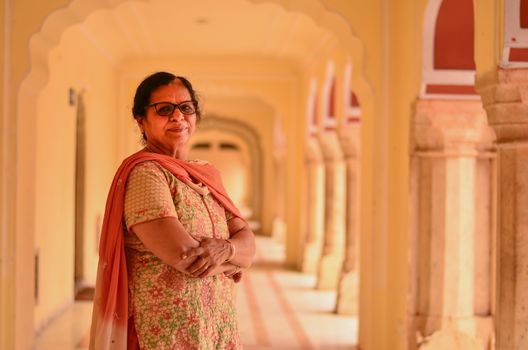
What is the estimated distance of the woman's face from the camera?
2.18 m

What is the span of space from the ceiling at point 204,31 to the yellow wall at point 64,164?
1.43ft

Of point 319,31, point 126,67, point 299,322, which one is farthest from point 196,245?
point 126,67

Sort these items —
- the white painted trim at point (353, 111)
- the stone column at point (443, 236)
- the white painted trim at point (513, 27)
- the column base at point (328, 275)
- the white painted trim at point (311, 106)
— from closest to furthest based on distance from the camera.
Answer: the white painted trim at point (513, 27)
the stone column at point (443, 236)
the white painted trim at point (353, 111)
the column base at point (328, 275)
the white painted trim at point (311, 106)

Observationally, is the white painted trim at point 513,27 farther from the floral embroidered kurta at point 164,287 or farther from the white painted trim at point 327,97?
the white painted trim at point 327,97

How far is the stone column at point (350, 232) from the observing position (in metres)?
8.02

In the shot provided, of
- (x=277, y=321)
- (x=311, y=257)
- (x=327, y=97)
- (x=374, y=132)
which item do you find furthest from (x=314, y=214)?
(x=374, y=132)

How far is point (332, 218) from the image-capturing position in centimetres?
980

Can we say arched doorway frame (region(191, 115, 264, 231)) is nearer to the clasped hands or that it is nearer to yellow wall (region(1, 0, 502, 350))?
yellow wall (region(1, 0, 502, 350))

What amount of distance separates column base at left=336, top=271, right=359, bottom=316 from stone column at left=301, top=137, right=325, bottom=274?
293cm

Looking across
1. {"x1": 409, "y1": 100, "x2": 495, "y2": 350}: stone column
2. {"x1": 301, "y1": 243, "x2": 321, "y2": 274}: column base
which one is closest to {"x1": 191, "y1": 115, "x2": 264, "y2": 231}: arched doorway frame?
{"x1": 301, "y1": 243, "x2": 321, "y2": 274}: column base

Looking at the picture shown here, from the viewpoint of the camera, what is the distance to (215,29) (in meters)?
9.24

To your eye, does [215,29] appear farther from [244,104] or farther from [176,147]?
[244,104]

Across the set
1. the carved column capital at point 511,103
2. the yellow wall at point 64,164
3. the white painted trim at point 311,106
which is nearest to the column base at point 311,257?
the white painted trim at point 311,106

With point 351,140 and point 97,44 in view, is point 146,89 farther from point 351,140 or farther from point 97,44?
point 97,44
